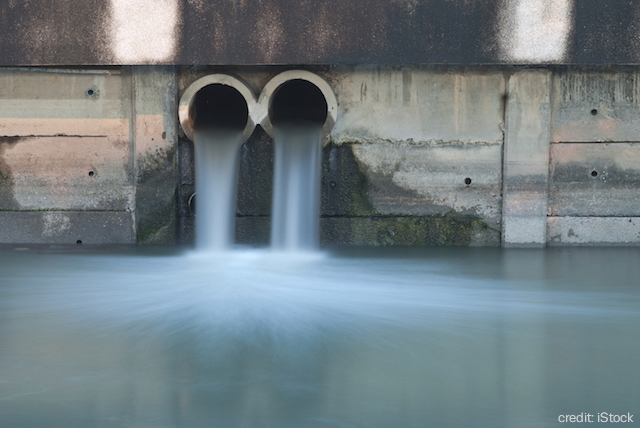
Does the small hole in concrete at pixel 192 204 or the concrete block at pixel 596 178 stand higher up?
the concrete block at pixel 596 178

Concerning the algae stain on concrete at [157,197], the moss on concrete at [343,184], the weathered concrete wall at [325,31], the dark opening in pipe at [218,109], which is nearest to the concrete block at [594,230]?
the weathered concrete wall at [325,31]

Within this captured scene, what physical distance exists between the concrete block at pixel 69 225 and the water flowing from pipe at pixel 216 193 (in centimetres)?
65

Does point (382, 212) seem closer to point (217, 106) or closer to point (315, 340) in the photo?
point (217, 106)

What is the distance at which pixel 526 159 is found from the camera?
5.61 metres

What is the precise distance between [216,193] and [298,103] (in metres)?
1.36

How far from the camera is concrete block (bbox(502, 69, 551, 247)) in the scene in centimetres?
556

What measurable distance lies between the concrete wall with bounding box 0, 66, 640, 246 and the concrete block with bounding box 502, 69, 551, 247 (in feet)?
0.04

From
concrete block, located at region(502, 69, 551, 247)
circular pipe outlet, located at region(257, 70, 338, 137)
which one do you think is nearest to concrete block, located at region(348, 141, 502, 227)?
concrete block, located at region(502, 69, 551, 247)

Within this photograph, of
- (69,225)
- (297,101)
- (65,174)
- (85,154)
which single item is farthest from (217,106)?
(69,225)

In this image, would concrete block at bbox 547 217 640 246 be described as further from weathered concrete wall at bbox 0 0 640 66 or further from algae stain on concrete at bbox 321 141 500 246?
weathered concrete wall at bbox 0 0 640 66

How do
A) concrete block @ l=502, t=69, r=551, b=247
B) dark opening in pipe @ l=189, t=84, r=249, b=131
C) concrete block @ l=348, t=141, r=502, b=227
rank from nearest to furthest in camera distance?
concrete block @ l=502, t=69, r=551, b=247, concrete block @ l=348, t=141, r=502, b=227, dark opening in pipe @ l=189, t=84, r=249, b=131

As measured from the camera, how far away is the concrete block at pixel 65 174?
5.68 metres

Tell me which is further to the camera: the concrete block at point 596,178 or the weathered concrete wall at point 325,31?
the concrete block at point 596,178

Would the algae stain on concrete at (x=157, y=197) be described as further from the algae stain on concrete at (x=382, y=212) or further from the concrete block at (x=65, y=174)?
the algae stain on concrete at (x=382, y=212)
